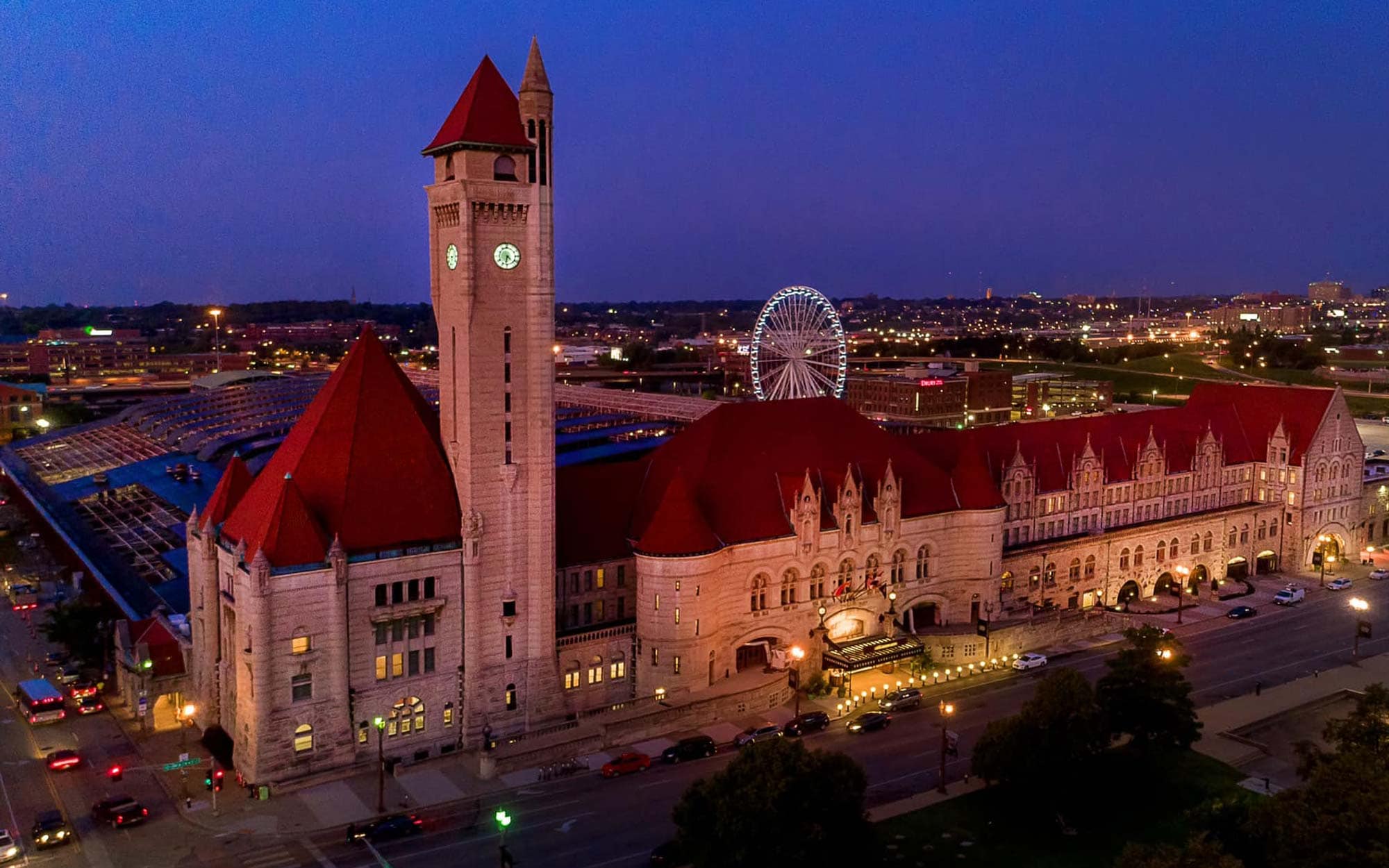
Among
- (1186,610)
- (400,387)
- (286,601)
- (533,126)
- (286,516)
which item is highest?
(533,126)

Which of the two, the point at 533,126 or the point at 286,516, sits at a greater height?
the point at 533,126

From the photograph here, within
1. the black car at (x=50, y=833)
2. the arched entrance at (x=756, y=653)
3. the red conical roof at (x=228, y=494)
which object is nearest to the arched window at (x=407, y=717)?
the red conical roof at (x=228, y=494)

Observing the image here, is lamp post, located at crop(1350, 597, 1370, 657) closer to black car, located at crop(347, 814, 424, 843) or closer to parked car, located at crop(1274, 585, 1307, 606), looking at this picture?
parked car, located at crop(1274, 585, 1307, 606)

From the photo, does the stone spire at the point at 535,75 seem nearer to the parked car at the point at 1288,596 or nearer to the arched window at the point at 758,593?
the arched window at the point at 758,593

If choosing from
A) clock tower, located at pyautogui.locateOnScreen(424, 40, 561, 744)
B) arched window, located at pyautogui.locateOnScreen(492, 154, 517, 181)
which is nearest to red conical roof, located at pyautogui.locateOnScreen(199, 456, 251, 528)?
clock tower, located at pyautogui.locateOnScreen(424, 40, 561, 744)

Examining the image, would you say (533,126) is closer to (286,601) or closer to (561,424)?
(286,601)

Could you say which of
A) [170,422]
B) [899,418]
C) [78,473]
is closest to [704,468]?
[78,473]
